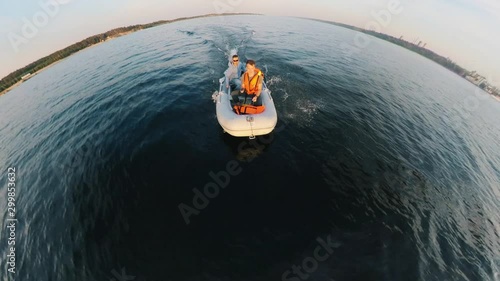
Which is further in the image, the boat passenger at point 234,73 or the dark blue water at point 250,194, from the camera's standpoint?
the boat passenger at point 234,73

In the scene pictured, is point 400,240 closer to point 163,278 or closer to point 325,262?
point 325,262

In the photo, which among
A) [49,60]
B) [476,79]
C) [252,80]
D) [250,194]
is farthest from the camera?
[476,79]

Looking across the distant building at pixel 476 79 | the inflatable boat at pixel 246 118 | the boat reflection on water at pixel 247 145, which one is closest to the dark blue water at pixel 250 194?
the boat reflection on water at pixel 247 145

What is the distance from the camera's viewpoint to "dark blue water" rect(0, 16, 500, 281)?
7.23m

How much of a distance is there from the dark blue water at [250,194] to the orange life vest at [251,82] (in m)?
2.90

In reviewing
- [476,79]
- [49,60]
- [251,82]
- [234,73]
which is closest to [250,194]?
[251,82]

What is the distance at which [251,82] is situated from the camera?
1178cm

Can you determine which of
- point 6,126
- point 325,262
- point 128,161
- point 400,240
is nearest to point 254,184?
point 325,262

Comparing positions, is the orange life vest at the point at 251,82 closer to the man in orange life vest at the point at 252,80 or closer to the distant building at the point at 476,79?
the man in orange life vest at the point at 252,80

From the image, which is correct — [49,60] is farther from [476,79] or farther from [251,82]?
[476,79]

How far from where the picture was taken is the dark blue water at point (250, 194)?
723 centimetres

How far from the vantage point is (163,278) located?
6590 millimetres

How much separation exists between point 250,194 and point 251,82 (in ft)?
20.5

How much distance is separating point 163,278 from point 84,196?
20.5 ft
